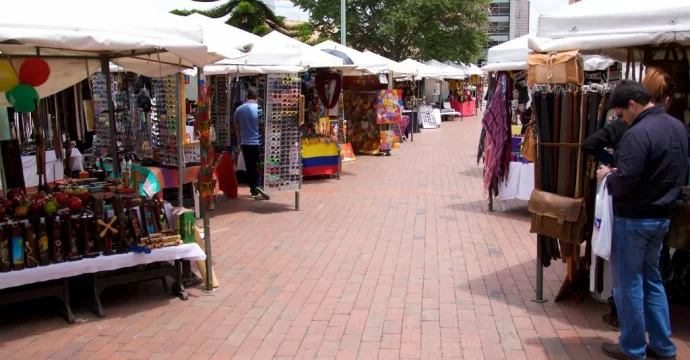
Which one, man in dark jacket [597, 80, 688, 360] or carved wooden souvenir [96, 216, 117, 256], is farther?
carved wooden souvenir [96, 216, 117, 256]

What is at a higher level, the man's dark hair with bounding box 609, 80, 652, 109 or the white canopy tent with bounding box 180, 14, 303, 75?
the white canopy tent with bounding box 180, 14, 303, 75

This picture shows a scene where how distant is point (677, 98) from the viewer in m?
5.07

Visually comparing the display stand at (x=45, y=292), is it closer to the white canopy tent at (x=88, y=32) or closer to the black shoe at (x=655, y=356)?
the white canopy tent at (x=88, y=32)

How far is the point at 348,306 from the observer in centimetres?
514

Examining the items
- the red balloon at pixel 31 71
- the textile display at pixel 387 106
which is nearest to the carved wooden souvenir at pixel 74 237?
the red balloon at pixel 31 71

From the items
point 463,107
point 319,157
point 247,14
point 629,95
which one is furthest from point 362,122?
point 463,107

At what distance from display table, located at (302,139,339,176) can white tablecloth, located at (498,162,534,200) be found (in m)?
4.30

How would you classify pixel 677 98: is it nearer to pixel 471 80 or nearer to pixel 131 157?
pixel 131 157

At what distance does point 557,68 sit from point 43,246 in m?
4.10

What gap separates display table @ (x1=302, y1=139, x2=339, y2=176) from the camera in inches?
471

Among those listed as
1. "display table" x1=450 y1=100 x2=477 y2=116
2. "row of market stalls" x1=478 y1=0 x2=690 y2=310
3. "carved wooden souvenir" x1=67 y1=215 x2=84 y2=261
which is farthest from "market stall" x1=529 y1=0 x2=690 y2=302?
"display table" x1=450 y1=100 x2=477 y2=116

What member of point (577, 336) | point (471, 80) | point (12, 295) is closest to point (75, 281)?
point (12, 295)

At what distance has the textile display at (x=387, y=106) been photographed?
607 inches

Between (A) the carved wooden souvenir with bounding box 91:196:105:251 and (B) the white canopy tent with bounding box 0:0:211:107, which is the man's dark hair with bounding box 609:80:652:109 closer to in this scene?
(B) the white canopy tent with bounding box 0:0:211:107
